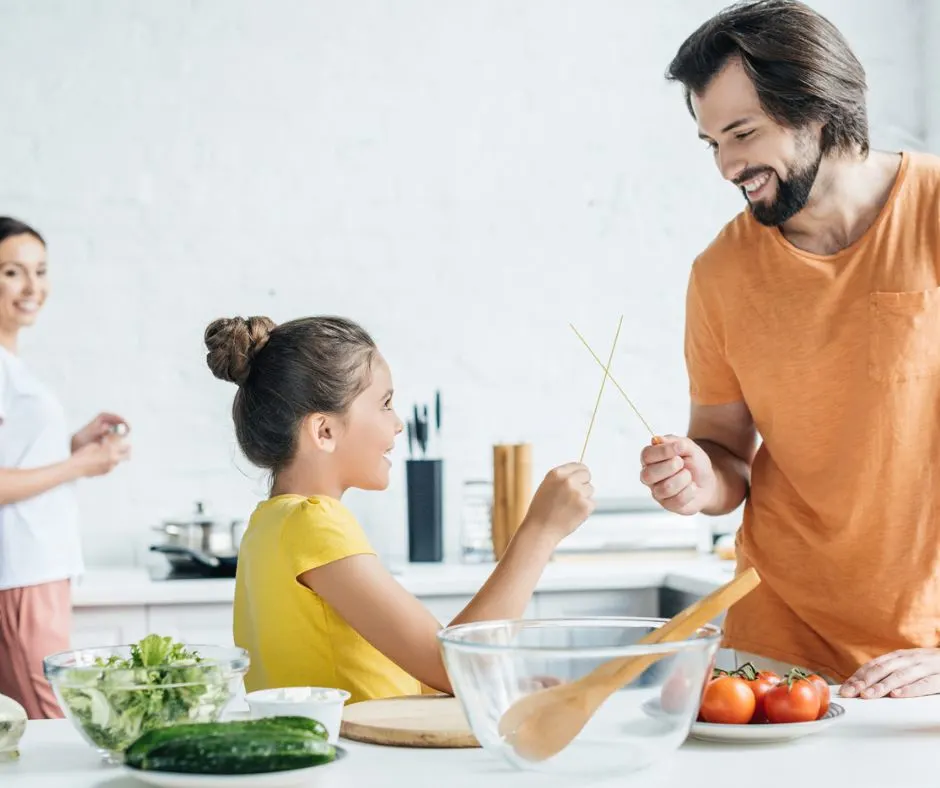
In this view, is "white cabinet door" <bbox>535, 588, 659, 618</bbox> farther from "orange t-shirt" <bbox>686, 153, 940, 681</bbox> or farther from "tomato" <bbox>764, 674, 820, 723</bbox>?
"tomato" <bbox>764, 674, 820, 723</bbox>

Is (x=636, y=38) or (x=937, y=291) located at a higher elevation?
(x=636, y=38)

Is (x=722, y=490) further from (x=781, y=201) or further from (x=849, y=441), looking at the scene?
(x=781, y=201)

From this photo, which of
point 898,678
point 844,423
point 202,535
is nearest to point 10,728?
point 898,678

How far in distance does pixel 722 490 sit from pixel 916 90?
2.24 metres

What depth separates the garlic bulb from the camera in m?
1.22

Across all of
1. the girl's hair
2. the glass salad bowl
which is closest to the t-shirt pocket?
the girl's hair

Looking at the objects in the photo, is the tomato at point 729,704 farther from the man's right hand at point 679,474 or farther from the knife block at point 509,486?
the knife block at point 509,486

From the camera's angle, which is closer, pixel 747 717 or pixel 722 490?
pixel 747 717

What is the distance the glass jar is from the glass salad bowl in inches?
84.6

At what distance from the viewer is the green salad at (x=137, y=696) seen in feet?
3.75

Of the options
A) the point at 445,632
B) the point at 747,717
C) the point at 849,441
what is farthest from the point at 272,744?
the point at 849,441

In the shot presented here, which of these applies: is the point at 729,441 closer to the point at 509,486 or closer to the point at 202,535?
the point at 509,486

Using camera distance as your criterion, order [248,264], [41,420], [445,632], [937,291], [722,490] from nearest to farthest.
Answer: [445,632]
[937,291]
[722,490]
[41,420]
[248,264]

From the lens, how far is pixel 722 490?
2066 millimetres
